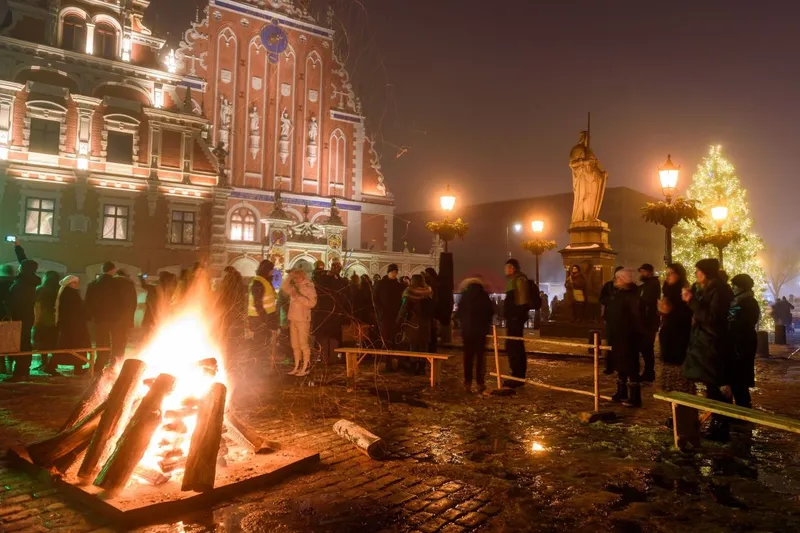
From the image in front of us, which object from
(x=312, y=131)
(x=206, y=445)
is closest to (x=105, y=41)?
(x=312, y=131)

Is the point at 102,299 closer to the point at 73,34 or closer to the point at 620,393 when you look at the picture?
the point at 620,393

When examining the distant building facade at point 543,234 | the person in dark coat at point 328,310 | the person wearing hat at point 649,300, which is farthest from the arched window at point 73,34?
the distant building facade at point 543,234

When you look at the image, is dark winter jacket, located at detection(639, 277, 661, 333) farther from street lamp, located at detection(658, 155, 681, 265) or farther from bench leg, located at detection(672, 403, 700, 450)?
street lamp, located at detection(658, 155, 681, 265)

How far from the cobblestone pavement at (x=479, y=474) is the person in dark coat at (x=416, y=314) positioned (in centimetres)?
209

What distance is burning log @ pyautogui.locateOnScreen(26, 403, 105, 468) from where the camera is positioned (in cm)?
472

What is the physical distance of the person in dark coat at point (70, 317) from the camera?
32.2 ft

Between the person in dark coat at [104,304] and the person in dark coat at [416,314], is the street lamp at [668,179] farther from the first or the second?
the person in dark coat at [104,304]

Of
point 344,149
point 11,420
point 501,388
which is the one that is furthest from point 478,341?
point 344,149

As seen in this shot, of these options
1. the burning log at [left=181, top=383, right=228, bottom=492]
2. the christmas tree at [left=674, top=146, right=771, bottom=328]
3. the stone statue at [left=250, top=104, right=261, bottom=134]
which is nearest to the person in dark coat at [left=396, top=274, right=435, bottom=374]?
the burning log at [left=181, top=383, right=228, bottom=492]

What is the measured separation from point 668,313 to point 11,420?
868 cm

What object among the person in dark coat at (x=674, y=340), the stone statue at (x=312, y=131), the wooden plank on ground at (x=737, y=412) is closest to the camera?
the wooden plank on ground at (x=737, y=412)

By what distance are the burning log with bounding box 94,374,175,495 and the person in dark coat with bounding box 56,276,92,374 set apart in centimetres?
647

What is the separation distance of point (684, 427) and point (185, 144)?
90.6 feet

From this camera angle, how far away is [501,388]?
28.0ft
